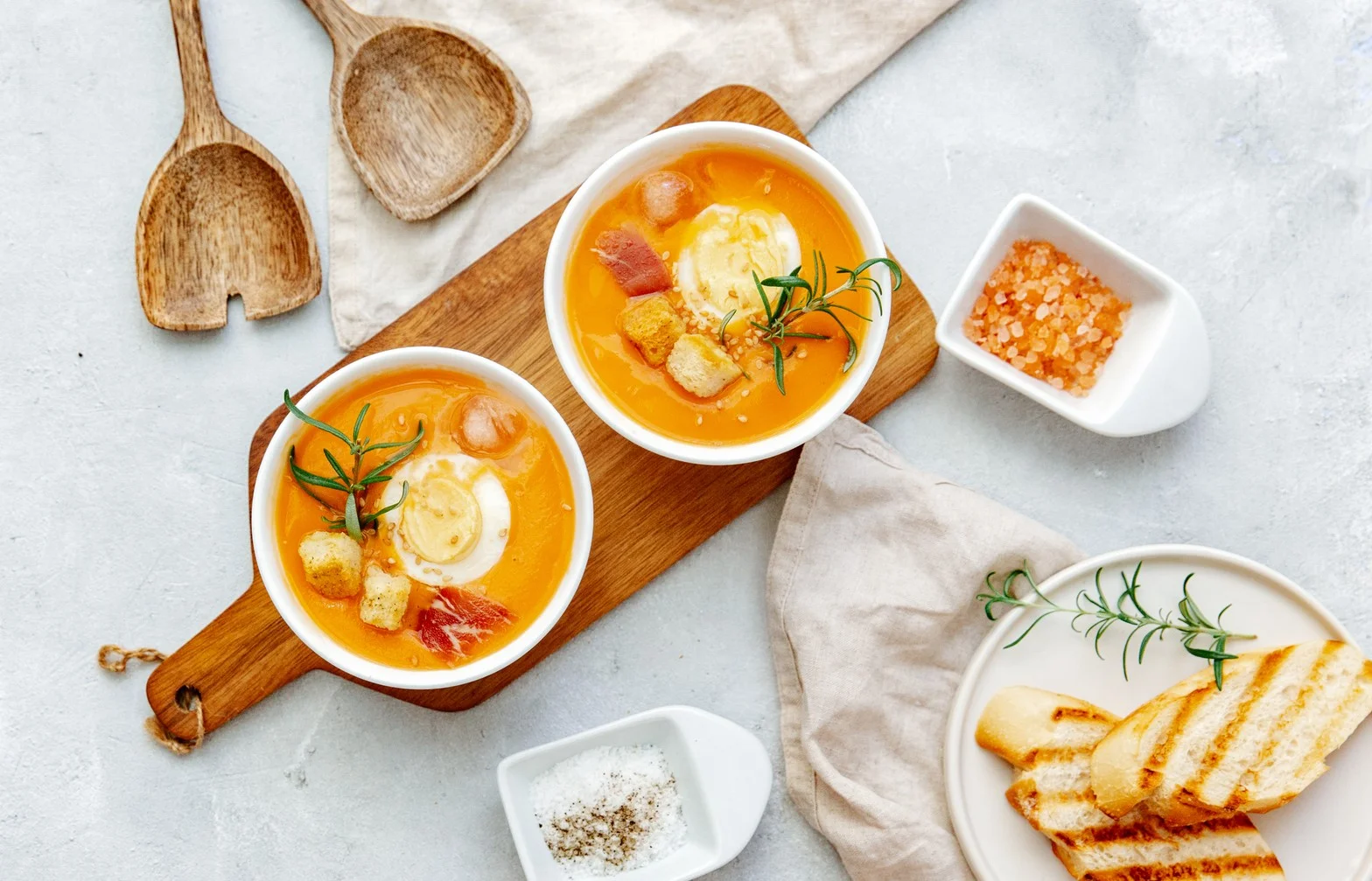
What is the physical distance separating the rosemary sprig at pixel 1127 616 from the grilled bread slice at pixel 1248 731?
8 centimetres

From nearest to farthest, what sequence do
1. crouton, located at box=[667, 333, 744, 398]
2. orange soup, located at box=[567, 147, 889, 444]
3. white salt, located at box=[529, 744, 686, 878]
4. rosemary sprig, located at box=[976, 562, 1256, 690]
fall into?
crouton, located at box=[667, 333, 744, 398]
orange soup, located at box=[567, 147, 889, 444]
rosemary sprig, located at box=[976, 562, 1256, 690]
white salt, located at box=[529, 744, 686, 878]

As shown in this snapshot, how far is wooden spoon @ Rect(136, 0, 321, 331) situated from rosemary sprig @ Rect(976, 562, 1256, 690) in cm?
186

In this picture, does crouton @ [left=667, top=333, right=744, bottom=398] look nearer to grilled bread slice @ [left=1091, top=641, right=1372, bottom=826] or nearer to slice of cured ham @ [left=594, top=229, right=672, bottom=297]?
slice of cured ham @ [left=594, top=229, right=672, bottom=297]

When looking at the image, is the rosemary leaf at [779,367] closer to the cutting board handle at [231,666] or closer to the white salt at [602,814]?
the white salt at [602,814]

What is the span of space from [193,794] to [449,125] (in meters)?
1.80

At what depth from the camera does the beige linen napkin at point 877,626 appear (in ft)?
8.53

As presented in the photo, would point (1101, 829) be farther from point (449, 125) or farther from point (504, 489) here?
point (449, 125)

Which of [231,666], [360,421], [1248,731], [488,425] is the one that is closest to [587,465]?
[488,425]

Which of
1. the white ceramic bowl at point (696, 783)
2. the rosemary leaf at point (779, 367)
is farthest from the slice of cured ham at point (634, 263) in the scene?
the white ceramic bowl at point (696, 783)

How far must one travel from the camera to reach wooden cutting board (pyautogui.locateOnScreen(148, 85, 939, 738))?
8.39 ft

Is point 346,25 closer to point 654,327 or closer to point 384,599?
point 654,327

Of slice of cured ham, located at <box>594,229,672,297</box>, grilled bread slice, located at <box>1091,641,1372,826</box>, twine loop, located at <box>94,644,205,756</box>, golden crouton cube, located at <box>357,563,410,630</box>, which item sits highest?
slice of cured ham, located at <box>594,229,672,297</box>

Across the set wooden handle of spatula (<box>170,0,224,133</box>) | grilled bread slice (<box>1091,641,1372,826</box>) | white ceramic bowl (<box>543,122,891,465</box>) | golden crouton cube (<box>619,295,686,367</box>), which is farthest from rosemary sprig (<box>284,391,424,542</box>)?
grilled bread slice (<box>1091,641,1372,826</box>)

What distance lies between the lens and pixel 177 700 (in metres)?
2.59
